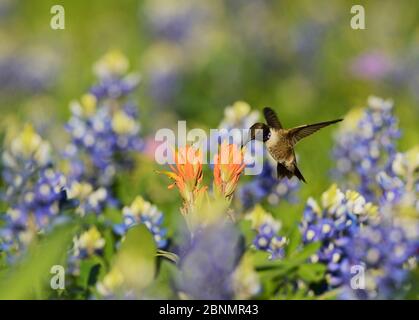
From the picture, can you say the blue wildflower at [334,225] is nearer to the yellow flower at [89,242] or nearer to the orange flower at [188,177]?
the orange flower at [188,177]

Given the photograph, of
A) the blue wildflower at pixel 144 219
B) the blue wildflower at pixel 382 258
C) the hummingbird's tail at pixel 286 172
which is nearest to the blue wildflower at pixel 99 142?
the blue wildflower at pixel 144 219

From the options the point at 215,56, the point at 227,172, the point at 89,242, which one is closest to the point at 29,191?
the point at 89,242

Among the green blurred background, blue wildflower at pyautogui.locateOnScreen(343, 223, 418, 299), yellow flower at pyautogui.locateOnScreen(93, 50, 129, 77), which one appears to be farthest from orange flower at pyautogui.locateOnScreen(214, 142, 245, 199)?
the green blurred background

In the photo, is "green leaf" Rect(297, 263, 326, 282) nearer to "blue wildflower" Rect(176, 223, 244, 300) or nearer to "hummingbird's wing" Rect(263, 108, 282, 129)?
"blue wildflower" Rect(176, 223, 244, 300)

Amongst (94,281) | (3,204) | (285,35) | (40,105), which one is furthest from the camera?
(285,35)

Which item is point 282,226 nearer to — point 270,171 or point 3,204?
point 270,171

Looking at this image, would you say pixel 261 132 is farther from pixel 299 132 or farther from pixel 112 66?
pixel 112 66
